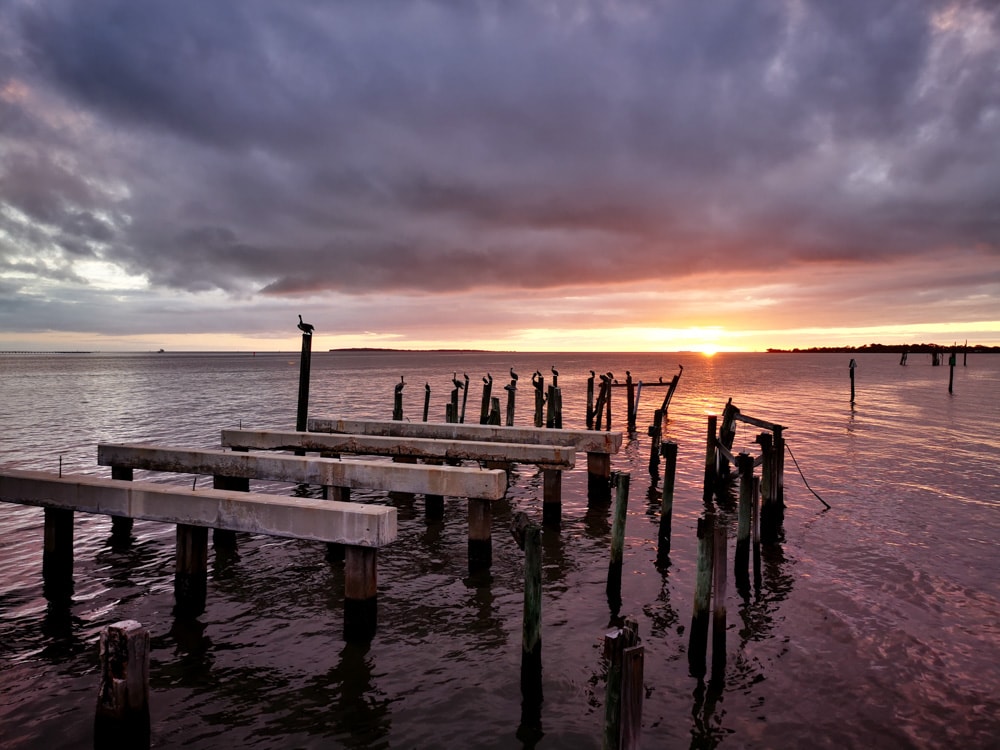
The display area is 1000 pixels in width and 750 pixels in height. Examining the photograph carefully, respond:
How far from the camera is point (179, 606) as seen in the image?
781cm

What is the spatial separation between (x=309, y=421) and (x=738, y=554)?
30.9 ft

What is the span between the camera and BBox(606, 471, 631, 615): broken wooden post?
8.26m

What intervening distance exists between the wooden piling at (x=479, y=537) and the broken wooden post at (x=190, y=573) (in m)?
3.58

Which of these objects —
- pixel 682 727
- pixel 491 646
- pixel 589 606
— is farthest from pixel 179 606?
pixel 682 727

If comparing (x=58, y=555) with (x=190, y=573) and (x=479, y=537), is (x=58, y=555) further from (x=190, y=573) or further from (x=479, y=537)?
(x=479, y=537)

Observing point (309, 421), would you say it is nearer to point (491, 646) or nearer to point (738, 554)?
point (491, 646)

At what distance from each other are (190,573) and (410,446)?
16.5ft

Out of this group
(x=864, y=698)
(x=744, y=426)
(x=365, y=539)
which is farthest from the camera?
(x=744, y=426)

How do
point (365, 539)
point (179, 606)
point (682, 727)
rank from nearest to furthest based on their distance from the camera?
point (682, 727), point (365, 539), point (179, 606)

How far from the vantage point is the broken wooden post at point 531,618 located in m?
5.79

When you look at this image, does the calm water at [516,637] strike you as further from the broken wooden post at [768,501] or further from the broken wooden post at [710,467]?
the broken wooden post at [710,467]

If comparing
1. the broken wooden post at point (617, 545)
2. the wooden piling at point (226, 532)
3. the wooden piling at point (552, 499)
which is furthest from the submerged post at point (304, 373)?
the broken wooden post at point (617, 545)

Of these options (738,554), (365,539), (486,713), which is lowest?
(486,713)

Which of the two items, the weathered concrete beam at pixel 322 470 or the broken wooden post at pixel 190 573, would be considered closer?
the broken wooden post at pixel 190 573
